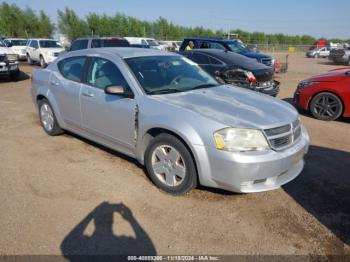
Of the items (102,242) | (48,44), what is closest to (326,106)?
(102,242)

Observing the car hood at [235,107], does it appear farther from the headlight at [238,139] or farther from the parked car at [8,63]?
the parked car at [8,63]

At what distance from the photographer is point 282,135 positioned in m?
3.56

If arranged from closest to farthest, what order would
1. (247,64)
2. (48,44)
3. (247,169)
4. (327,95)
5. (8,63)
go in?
(247,169), (327,95), (247,64), (8,63), (48,44)

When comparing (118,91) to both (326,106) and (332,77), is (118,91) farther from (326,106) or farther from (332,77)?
(332,77)

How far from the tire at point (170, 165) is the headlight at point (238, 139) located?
0.42m

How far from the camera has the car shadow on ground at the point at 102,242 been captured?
2.86 metres

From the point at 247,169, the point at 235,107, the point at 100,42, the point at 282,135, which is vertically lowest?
the point at 247,169

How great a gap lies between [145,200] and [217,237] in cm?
99

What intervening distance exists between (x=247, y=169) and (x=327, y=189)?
1455 mm

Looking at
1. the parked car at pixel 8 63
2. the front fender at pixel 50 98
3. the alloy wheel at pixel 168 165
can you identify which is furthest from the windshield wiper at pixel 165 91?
the parked car at pixel 8 63

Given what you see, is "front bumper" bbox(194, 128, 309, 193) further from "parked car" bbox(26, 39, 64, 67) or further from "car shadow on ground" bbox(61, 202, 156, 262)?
"parked car" bbox(26, 39, 64, 67)

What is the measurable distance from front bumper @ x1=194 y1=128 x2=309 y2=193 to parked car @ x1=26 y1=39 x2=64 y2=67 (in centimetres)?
1675

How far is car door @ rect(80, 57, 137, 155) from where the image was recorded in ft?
13.7

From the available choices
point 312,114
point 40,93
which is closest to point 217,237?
point 40,93
